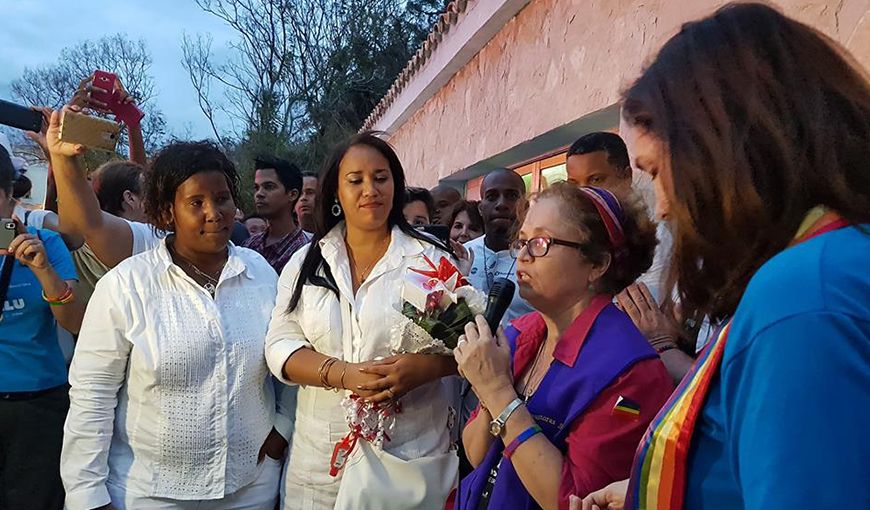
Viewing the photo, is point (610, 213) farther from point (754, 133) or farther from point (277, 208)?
point (277, 208)

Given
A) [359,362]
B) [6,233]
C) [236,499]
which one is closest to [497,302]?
[359,362]

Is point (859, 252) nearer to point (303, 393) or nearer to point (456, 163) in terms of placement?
point (303, 393)

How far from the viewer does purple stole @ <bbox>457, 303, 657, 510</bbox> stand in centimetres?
165

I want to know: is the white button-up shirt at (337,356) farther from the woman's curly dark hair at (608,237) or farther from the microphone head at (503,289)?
the woman's curly dark hair at (608,237)

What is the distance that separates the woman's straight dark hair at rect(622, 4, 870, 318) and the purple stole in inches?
23.8

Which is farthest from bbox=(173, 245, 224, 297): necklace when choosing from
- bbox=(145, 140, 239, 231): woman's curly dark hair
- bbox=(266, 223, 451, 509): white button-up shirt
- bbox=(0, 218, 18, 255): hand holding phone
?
bbox=(0, 218, 18, 255): hand holding phone

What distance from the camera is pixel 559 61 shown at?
4.76m

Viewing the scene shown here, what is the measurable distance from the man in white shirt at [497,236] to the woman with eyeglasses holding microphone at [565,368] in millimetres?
1138

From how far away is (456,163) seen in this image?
791 centimetres

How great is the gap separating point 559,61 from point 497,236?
1716 millimetres

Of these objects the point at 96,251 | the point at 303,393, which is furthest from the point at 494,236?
the point at 96,251

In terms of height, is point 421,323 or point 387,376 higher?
point 421,323

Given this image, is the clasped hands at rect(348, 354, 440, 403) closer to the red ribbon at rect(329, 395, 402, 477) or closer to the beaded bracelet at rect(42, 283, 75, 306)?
the red ribbon at rect(329, 395, 402, 477)

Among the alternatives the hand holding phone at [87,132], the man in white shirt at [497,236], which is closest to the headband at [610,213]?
the man in white shirt at [497,236]
